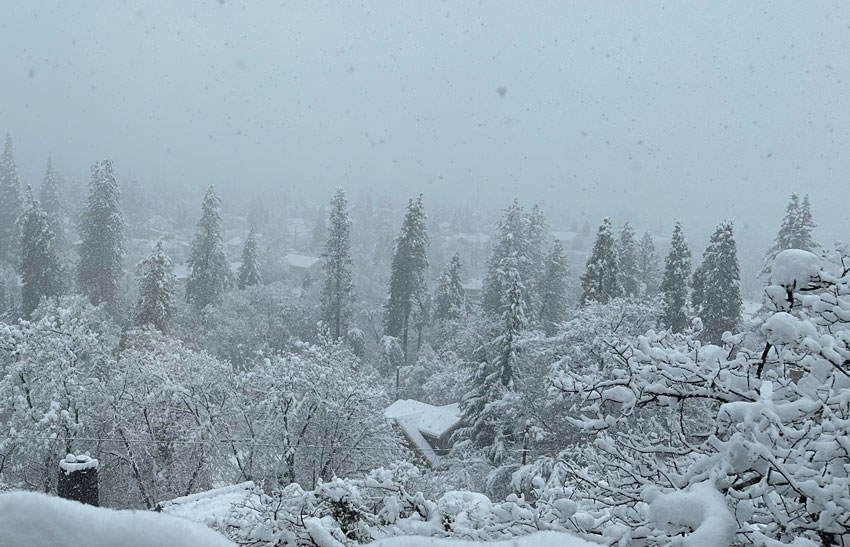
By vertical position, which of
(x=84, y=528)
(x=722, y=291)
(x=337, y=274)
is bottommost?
(x=337, y=274)

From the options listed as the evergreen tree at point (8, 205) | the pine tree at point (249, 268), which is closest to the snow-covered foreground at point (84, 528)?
the pine tree at point (249, 268)

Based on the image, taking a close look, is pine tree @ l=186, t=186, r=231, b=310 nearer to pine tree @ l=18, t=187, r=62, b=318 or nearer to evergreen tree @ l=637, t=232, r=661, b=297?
pine tree @ l=18, t=187, r=62, b=318

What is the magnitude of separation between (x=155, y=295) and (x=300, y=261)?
159 feet

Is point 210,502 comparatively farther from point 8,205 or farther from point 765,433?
point 8,205

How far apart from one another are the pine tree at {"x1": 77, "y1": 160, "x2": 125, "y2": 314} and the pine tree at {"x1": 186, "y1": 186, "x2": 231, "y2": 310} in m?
4.83

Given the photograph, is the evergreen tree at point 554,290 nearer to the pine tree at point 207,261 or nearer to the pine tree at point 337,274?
the pine tree at point 337,274

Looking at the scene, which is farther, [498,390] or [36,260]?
[36,260]

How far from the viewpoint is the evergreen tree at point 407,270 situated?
40.5 meters

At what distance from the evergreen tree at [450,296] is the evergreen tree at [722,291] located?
16.8m

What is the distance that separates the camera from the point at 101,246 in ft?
122

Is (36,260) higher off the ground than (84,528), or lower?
lower

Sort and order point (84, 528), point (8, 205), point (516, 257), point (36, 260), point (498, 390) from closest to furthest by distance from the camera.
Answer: point (84, 528)
point (498, 390)
point (36, 260)
point (516, 257)
point (8, 205)

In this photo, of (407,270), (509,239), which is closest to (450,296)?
(407,270)

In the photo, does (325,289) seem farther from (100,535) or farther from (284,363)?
(100,535)
